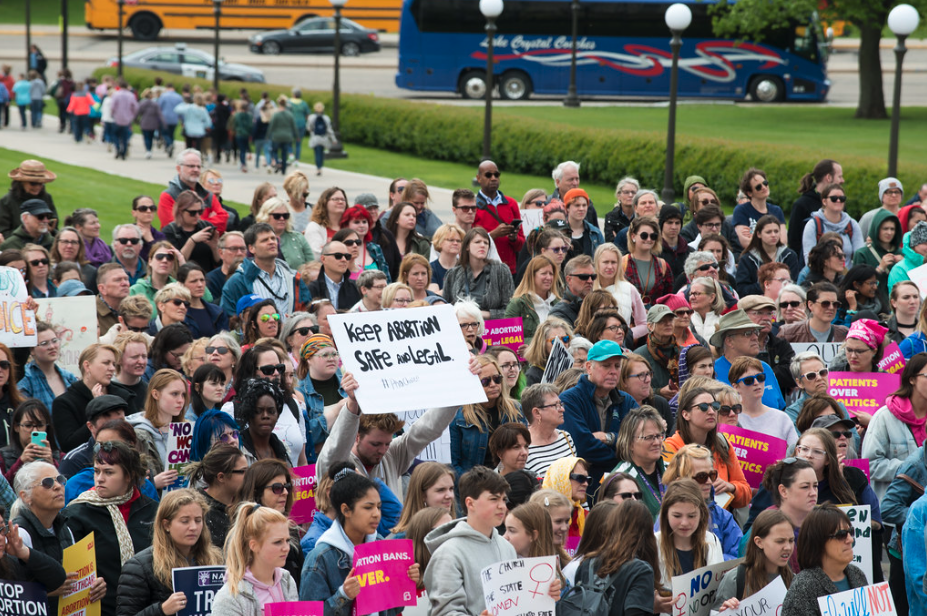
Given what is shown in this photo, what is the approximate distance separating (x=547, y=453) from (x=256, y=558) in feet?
8.59

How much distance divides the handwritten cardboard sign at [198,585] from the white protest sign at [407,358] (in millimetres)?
1326

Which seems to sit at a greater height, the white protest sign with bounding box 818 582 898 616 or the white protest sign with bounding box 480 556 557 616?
the white protest sign with bounding box 480 556 557 616

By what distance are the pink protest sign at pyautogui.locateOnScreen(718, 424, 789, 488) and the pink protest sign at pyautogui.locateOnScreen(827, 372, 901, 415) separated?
155 cm

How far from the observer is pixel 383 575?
5.95 m

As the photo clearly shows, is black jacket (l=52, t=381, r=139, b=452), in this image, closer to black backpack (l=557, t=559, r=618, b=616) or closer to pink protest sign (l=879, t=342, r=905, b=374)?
black backpack (l=557, t=559, r=618, b=616)

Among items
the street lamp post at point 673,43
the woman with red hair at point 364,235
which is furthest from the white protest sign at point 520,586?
the street lamp post at point 673,43

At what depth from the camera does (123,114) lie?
29.8 m

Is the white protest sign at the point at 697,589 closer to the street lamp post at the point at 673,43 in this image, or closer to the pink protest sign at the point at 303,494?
the pink protest sign at the point at 303,494

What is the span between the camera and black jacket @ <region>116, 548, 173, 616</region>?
606cm

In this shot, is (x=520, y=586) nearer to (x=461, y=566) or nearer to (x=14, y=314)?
(x=461, y=566)

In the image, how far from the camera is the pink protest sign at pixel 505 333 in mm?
10484

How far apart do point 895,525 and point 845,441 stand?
0.64 metres

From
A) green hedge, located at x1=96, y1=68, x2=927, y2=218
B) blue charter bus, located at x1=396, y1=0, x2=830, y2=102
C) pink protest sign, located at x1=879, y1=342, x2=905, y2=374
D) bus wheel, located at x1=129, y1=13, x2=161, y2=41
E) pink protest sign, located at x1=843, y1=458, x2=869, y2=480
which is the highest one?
bus wheel, located at x1=129, y1=13, x2=161, y2=41

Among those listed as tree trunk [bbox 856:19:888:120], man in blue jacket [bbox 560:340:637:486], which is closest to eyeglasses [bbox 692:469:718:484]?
man in blue jacket [bbox 560:340:637:486]
